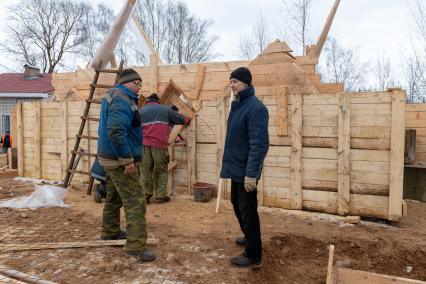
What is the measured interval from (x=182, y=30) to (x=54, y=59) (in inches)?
521

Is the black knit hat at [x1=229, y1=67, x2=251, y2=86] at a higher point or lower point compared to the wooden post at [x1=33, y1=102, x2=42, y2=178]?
higher

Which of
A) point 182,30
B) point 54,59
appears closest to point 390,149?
point 182,30

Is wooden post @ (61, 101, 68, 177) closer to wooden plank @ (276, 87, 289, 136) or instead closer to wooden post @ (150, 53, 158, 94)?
wooden post @ (150, 53, 158, 94)

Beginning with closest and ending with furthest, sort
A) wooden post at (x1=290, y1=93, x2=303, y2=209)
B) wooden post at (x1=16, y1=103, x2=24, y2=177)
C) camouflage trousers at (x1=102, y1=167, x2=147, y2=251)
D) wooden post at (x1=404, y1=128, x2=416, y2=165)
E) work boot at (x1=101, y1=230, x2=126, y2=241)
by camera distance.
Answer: camouflage trousers at (x1=102, y1=167, x2=147, y2=251), work boot at (x1=101, y1=230, x2=126, y2=241), wooden post at (x1=290, y1=93, x2=303, y2=209), wooden post at (x1=404, y1=128, x2=416, y2=165), wooden post at (x1=16, y1=103, x2=24, y2=177)

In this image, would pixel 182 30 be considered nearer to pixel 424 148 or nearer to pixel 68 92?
pixel 68 92

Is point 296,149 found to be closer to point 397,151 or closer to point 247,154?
point 397,151

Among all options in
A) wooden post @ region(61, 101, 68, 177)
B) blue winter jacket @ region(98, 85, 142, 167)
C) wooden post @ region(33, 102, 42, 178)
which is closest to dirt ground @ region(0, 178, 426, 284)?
blue winter jacket @ region(98, 85, 142, 167)

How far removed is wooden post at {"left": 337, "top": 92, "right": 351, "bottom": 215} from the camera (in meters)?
5.41

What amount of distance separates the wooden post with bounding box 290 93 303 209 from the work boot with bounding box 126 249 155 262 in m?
2.84

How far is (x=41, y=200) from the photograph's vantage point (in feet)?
20.7

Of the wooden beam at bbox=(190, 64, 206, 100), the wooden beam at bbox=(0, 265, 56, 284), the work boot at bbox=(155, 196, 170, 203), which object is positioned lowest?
the wooden beam at bbox=(0, 265, 56, 284)

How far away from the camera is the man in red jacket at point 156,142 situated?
6461 mm

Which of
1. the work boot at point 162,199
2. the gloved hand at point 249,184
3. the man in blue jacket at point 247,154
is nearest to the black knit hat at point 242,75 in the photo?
the man in blue jacket at point 247,154

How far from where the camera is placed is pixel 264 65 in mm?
6891
